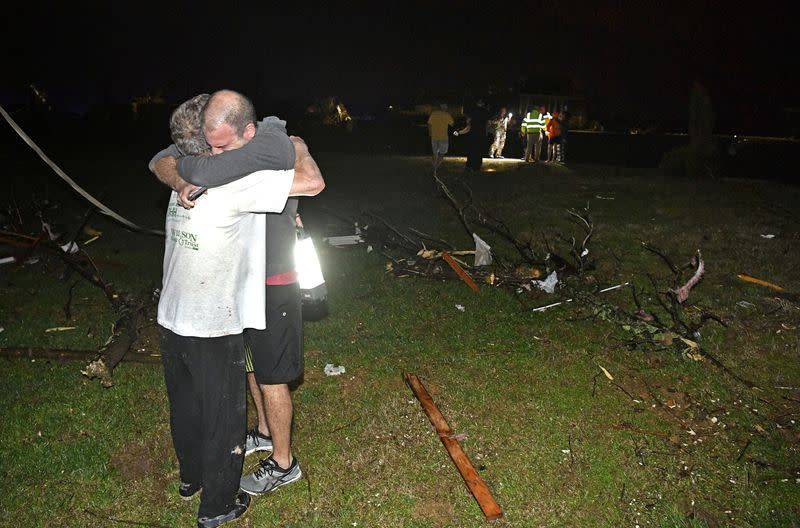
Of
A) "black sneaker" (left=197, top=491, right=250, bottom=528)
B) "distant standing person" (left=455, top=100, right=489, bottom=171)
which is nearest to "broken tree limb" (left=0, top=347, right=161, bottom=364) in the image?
Answer: "black sneaker" (left=197, top=491, right=250, bottom=528)

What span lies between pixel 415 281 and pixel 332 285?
94 cm

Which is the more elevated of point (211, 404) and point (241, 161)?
point (241, 161)

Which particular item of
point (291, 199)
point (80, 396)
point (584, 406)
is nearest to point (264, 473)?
point (291, 199)

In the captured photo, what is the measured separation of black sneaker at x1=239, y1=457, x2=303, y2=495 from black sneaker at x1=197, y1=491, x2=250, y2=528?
3.0 inches

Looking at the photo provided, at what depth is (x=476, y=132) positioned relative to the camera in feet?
50.6

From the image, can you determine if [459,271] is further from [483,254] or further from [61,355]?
[61,355]

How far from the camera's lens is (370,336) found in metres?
5.32

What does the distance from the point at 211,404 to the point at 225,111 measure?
1.27m

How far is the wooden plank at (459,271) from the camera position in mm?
6516

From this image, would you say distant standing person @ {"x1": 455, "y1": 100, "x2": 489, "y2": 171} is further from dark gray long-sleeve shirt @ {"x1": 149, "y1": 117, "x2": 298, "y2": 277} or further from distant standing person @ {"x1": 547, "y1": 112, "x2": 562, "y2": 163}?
dark gray long-sleeve shirt @ {"x1": 149, "y1": 117, "x2": 298, "y2": 277}

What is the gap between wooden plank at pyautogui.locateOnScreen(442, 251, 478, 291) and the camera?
6.52 m

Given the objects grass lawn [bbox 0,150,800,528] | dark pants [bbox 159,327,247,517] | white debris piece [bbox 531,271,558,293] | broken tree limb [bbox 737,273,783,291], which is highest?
dark pants [bbox 159,327,247,517]

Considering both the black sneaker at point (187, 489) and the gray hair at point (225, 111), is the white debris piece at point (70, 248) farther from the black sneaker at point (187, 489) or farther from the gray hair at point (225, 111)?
the gray hair at point (225, 111)

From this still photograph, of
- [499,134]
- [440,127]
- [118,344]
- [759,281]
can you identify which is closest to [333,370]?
[118,344]
